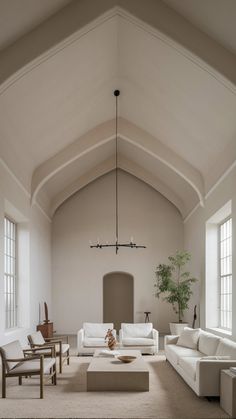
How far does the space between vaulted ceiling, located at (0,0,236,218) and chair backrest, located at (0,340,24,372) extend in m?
3.83

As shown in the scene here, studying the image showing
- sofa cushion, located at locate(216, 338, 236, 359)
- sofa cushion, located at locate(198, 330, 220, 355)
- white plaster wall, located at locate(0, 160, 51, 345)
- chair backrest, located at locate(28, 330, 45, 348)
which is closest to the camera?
sofa cushion, located at locate(216, 338, 236, 359)

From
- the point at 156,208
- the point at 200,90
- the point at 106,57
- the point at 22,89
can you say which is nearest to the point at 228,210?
the point at 200,90

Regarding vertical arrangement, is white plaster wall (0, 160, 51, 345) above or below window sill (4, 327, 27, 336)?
above

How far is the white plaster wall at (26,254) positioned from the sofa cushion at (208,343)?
3692mm

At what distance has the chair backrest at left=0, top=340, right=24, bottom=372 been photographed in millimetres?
7676

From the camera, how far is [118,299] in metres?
17.9

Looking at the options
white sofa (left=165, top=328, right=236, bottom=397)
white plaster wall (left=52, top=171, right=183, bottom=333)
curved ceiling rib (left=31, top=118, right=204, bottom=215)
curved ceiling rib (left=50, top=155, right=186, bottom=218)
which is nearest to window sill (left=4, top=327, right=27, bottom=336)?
curved ceiling rib (left=31, top=118, right=204, bottom=215)

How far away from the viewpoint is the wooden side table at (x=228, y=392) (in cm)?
647

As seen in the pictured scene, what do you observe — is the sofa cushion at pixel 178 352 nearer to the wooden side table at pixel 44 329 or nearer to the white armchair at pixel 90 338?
the white armchair at pixel 90 338

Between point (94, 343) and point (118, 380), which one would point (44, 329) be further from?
point (118, 380)

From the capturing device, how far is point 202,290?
13.5 meters

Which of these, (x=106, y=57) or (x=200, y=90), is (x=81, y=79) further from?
(x=200, y=90)

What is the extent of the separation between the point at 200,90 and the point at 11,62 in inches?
132

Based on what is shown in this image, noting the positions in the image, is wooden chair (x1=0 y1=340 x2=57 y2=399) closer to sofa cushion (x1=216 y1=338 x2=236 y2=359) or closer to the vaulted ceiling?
sofa cushion (x1=216 y1=338 x2=236 y2=359)
